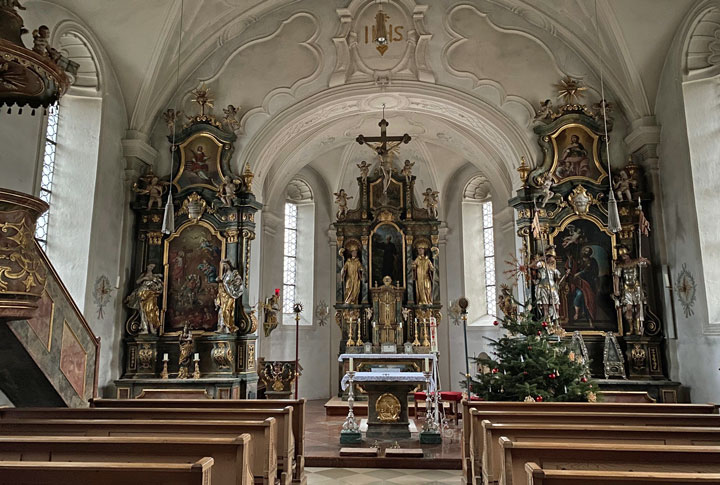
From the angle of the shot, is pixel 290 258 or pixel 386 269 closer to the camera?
pixel 386 269

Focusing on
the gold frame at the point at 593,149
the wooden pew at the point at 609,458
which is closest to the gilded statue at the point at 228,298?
the gold frame at the point at 593,149

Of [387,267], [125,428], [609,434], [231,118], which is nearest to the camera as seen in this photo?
[609,434]

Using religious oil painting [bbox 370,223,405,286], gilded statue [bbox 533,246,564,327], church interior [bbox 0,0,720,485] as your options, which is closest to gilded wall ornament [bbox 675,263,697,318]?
church interior [bbox 0,0,720,485]

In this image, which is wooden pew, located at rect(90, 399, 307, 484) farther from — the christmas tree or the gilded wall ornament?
the gilded wall ornament

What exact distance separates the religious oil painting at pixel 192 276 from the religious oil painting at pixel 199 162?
101 cm

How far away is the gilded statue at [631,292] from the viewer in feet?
33.7

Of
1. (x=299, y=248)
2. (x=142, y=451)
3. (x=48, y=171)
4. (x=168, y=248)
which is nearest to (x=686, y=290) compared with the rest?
(x=142, y=451)

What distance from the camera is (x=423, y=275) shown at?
15836 millimetres

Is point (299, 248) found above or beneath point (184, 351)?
above

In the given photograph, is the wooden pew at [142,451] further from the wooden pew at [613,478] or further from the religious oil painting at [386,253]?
the religious oil painting at [386,253]

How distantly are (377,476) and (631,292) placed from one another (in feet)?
20.8

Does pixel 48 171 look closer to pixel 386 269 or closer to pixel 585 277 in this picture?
pixel 386 269

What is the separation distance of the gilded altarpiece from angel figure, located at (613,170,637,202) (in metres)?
0.02

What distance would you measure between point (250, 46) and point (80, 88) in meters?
3.66
